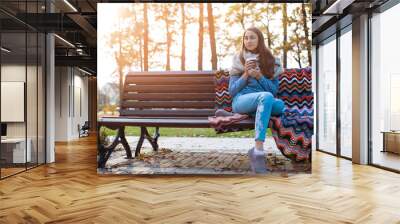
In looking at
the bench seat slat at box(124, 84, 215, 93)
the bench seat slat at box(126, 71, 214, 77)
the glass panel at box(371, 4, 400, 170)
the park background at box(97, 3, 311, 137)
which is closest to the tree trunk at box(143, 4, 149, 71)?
the park background at box(97, 3, 311, 137)

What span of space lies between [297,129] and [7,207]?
406cm

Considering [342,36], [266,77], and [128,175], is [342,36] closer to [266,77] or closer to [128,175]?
[266,77]

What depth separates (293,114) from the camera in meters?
6.29

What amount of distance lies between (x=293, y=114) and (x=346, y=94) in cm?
287

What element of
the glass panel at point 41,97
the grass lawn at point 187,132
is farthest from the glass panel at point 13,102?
the grass lawn at point 187,132

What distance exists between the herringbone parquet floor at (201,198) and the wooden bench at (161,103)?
705mm

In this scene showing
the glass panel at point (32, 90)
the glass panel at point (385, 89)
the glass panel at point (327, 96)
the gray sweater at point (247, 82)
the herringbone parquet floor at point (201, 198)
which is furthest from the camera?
the glass panel at point (327, 96)

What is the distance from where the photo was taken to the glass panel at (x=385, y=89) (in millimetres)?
6664

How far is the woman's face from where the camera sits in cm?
630

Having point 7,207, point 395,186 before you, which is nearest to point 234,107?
point 395,186

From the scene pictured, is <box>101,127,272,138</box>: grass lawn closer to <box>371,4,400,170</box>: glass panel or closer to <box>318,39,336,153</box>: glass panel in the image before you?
<box>371,4,400,170</box>: glass panel

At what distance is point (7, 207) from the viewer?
4270 millimetres

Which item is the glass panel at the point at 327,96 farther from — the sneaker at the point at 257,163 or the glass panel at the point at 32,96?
the glass panel at the point at 32,96

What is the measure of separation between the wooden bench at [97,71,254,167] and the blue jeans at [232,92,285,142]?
16.8 inches
